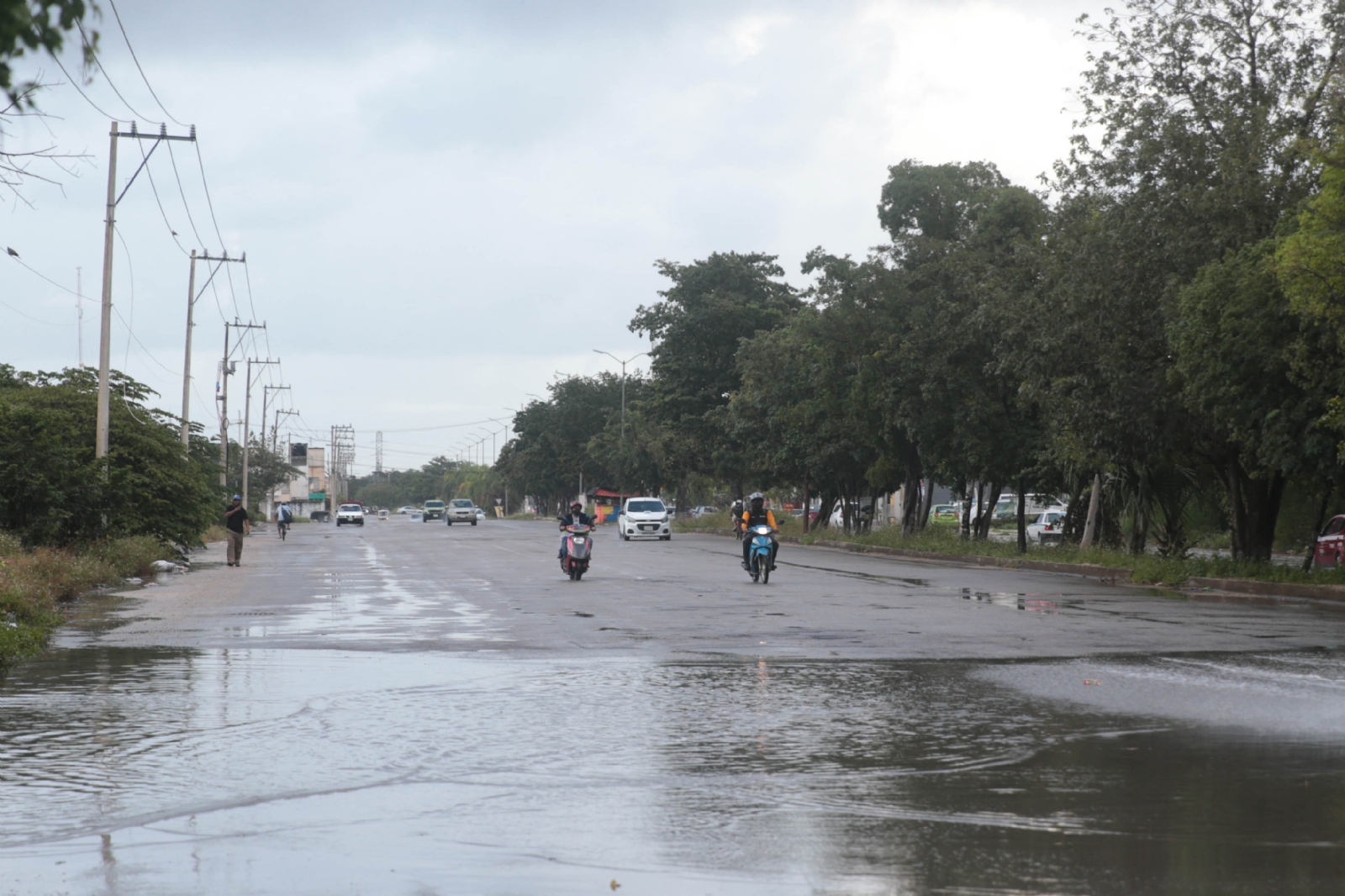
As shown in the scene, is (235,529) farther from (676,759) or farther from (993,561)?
(676,759)

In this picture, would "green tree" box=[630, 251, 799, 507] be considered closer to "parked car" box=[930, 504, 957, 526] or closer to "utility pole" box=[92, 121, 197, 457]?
"parked car" box=[930, 504, 957, 526]

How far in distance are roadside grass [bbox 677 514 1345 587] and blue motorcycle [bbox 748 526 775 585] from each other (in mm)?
7693

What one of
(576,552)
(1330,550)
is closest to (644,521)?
(576,552)

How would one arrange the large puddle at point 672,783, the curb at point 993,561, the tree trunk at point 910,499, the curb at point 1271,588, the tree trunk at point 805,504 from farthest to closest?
the tree trunk at point 805,504
the tree trunk at point 910,499
the curb at point 993,561
the curb at point 1271,588
the large puddle at point 672,783

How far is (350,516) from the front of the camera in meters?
92.4

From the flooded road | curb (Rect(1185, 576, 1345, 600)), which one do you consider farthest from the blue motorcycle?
the flooded road

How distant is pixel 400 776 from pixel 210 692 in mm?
3840

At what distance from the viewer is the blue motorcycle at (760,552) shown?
25.1m

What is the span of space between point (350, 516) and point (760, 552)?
7118cm

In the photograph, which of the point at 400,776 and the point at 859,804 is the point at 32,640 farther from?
the point at 859,804

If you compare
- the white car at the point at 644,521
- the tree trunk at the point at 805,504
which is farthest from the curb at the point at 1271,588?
the white car at the point at 644,521

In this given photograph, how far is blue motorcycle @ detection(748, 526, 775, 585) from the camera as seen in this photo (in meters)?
25.1

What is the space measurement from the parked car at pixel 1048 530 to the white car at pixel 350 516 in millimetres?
46452

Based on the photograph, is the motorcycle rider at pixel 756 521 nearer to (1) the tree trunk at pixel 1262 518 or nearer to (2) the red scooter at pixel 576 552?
(2) the red scooter at pixel 576 552
